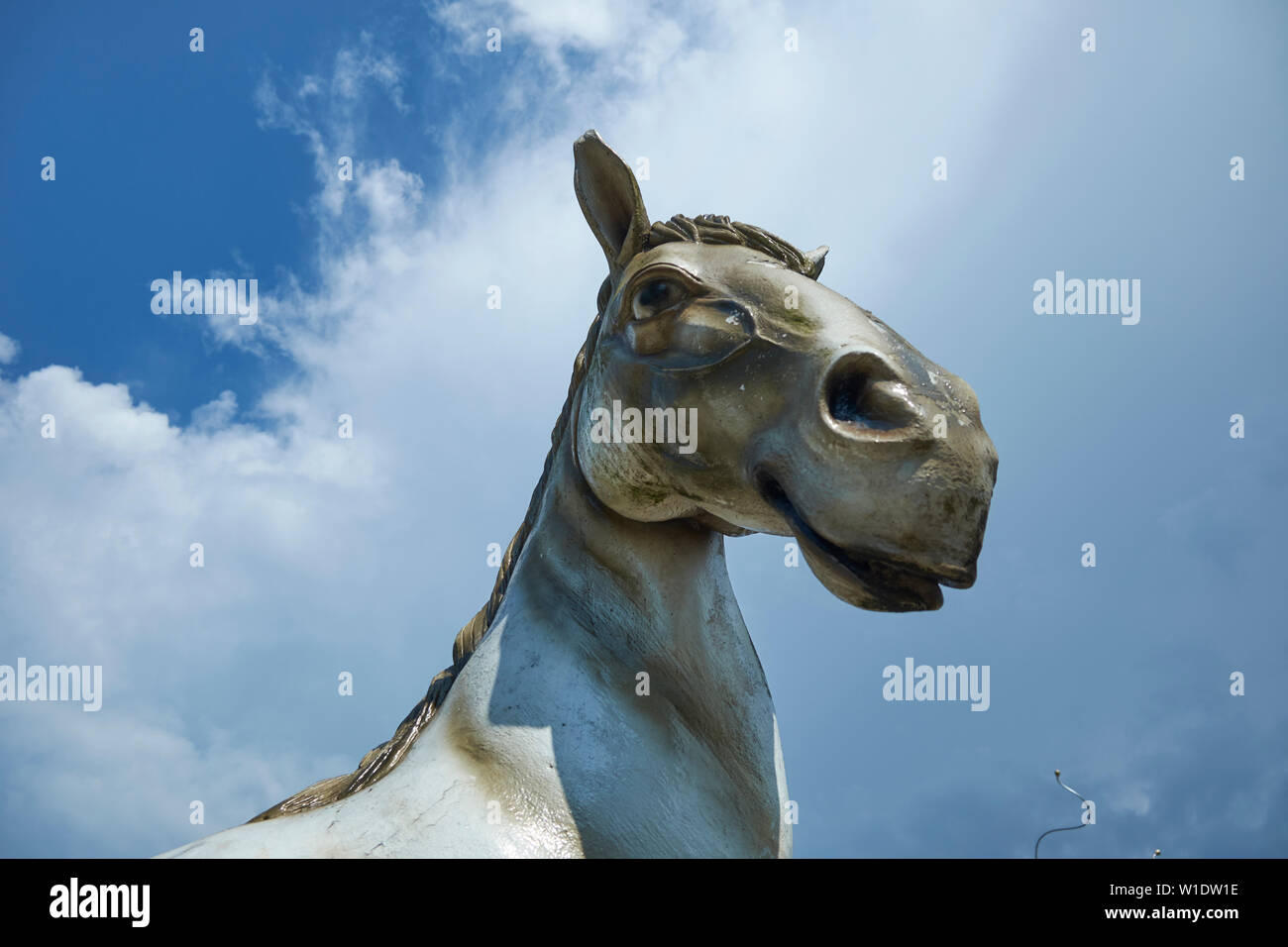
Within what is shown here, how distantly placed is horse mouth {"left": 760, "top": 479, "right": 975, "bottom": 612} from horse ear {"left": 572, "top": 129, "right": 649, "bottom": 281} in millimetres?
1252

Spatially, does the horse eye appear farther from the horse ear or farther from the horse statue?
the horse ear

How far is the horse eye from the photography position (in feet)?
9.93

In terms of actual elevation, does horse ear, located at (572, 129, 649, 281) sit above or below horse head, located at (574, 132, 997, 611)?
above

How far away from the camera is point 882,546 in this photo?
241 centimetres

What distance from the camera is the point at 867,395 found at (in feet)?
8.27

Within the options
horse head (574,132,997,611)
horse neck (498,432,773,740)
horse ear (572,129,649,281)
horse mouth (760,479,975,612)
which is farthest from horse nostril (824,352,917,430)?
horse ear (572,129,649,281)

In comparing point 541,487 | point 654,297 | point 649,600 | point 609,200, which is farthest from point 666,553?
Result: point 609,200

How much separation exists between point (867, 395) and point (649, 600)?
91cm

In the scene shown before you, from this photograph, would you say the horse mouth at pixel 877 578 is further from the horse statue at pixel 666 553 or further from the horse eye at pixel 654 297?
the horse eye at pixel 654 297

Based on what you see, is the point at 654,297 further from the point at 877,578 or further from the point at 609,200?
the point at 877,578
